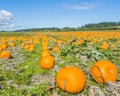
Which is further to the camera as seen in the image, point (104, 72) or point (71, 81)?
point (104, 72)

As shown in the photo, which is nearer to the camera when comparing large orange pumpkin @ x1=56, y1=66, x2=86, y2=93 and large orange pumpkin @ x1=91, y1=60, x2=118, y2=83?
large orange pumpkin @ x1=56, y1=66, x2=86, y2=93

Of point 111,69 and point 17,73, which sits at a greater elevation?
point 111,69

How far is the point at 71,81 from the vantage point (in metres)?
6.94

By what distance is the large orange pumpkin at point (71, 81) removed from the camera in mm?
6926

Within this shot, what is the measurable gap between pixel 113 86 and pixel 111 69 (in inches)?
40.0

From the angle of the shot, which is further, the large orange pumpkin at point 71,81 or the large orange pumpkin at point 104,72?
the large orange pumpkin at point 104,72

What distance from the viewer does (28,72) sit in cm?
1060

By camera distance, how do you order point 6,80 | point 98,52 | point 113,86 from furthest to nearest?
1. point 98,52
2. point 6,80
3. point 113,86

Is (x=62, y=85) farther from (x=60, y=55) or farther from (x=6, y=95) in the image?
(x=60, y=55)

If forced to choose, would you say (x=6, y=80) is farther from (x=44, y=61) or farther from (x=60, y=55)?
(x=60, y=55)

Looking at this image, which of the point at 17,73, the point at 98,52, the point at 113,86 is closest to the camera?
the point at 113,86

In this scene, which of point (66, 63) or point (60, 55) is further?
point (60, 55)

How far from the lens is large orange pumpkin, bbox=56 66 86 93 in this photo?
6.93 metres

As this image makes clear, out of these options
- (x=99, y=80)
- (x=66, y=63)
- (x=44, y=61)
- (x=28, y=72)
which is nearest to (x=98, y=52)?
(x=66, y=63)
